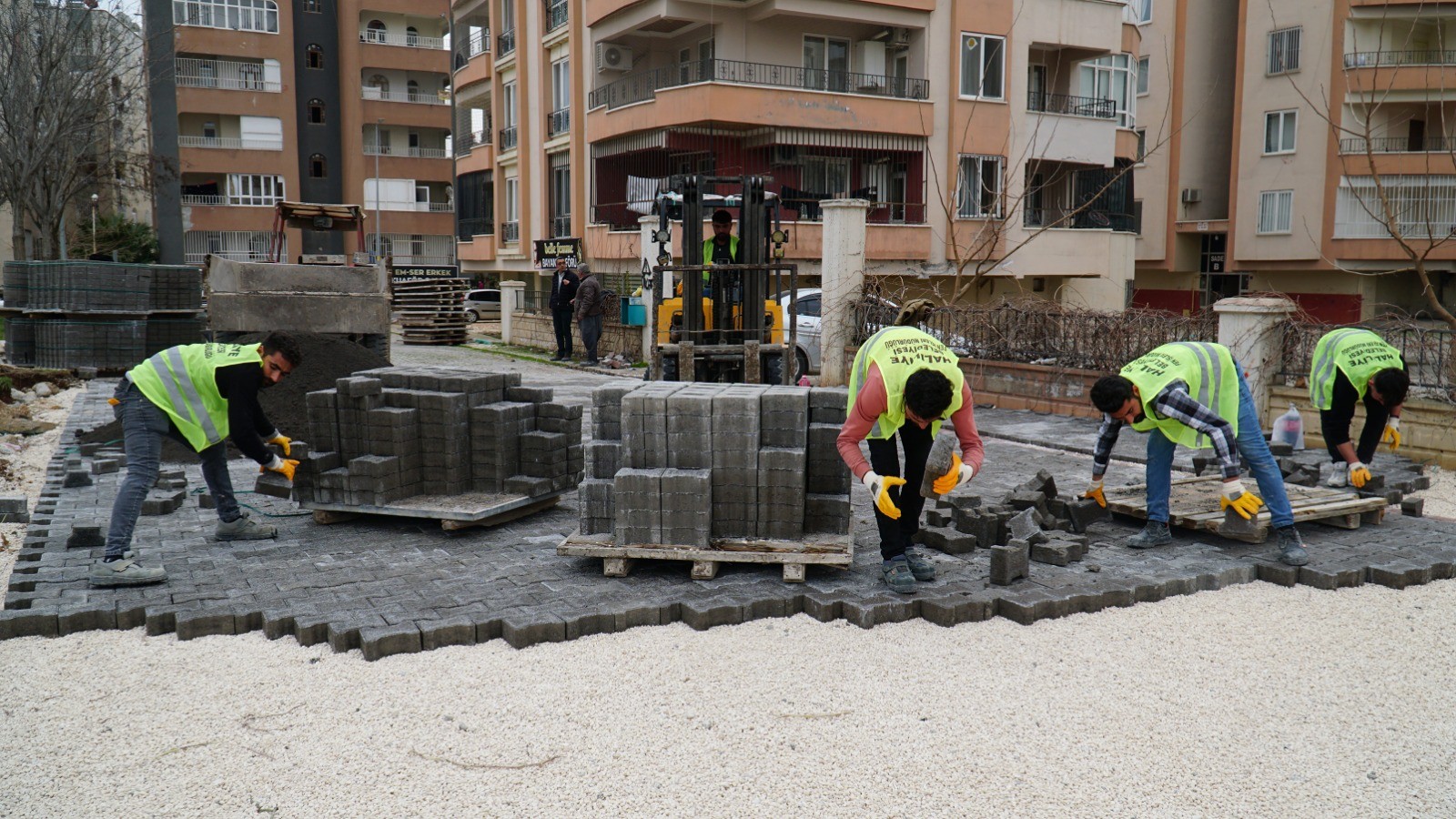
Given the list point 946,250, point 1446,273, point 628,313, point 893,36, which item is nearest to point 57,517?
point 628,313

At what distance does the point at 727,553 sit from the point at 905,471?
1.13 meters

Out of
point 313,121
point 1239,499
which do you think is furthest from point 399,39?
point 1239,499

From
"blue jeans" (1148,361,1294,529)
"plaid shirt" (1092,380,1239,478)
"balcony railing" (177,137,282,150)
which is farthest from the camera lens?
→ "balcony railing" (177,137,282,150)

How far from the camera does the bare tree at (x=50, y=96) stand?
24.8 metres

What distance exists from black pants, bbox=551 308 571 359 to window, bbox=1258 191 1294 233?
21.7 meters

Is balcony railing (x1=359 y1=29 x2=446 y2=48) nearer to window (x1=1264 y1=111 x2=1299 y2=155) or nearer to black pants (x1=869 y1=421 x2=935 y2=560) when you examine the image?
window (x1=1264 y1=111 x2=1299 y2=155)

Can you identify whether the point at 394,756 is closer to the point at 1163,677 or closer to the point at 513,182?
the point at 1163,677

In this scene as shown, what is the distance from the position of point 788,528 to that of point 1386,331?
318 inches

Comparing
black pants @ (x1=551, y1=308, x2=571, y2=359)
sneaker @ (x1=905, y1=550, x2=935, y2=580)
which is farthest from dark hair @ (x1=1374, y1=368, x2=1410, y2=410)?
black pants @ (x1=551, y1=308, x2=571, y2=359)

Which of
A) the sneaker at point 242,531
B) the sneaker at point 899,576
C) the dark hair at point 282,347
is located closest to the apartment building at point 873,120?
the sneaker at point 242,531

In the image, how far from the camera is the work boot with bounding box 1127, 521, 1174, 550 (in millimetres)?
→ 7375

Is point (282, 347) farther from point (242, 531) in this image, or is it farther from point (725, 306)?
point (725, 306)

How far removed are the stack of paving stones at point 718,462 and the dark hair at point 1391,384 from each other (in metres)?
4.28

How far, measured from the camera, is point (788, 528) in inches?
257
